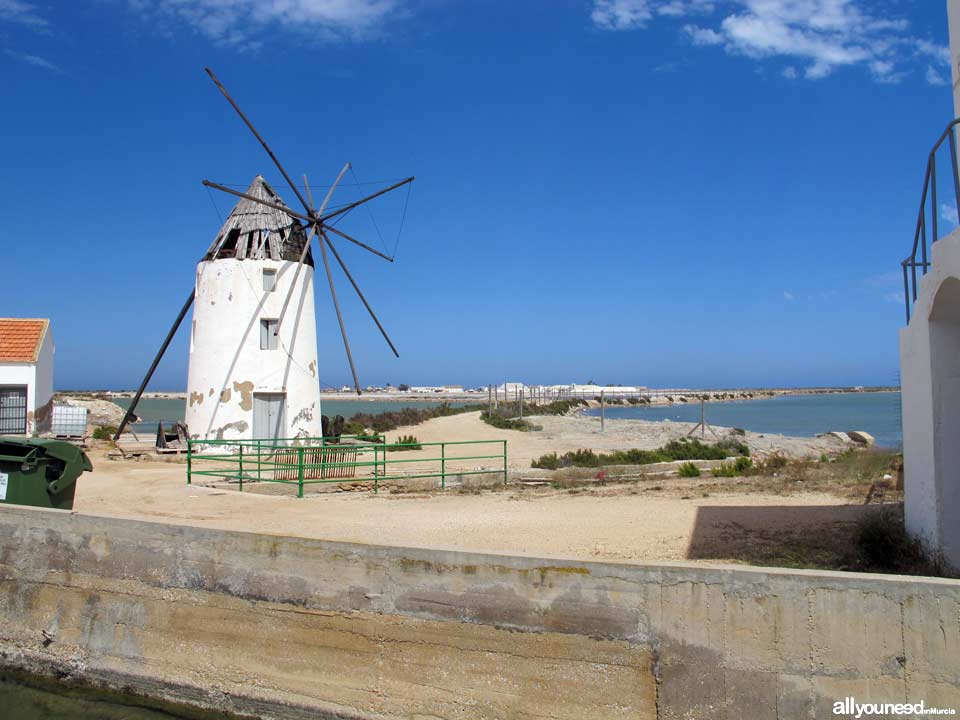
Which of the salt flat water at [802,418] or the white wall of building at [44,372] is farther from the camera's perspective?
the salt flat water at [802,418]

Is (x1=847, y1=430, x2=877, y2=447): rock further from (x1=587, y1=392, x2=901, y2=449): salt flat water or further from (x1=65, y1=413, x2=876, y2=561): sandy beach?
(x1=65, y1=413, x2=876, y2=561): sandy beach

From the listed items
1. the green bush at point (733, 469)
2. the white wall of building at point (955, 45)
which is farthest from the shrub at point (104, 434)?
the white wall of building at point (955, 45)

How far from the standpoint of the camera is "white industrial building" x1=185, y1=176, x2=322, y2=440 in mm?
20844

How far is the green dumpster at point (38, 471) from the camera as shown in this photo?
970 cm

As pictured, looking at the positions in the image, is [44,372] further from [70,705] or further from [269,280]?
[70,705]

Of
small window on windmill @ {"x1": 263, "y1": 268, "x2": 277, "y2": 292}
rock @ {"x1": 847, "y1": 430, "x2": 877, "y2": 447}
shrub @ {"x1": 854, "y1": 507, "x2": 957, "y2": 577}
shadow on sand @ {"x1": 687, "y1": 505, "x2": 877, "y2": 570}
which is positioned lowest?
rock @ {"x1": 847, "y1": 430, "x2": 877, "y2": 447}

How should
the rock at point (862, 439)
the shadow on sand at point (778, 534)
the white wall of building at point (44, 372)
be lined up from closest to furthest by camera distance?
the shadow on sand at point (778, 534), the white wall of building at point (44, 372), the rock at point (862, 439)

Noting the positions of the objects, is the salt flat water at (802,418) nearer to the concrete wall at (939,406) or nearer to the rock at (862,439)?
the rock at (862,439)

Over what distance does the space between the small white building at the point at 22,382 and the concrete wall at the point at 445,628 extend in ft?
52.2

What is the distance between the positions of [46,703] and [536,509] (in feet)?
23.5

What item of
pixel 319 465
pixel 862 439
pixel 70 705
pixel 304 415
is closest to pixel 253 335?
pixel 304 415

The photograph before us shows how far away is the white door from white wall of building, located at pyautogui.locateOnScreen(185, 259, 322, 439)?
0.13 m

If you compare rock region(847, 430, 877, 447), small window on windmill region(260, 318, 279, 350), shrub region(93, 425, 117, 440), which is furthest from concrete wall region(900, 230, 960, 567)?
shrub region(93, 425, 117, 440)

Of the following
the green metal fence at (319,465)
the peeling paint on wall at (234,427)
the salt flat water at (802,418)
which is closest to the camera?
the green metal fence at (319,465)
